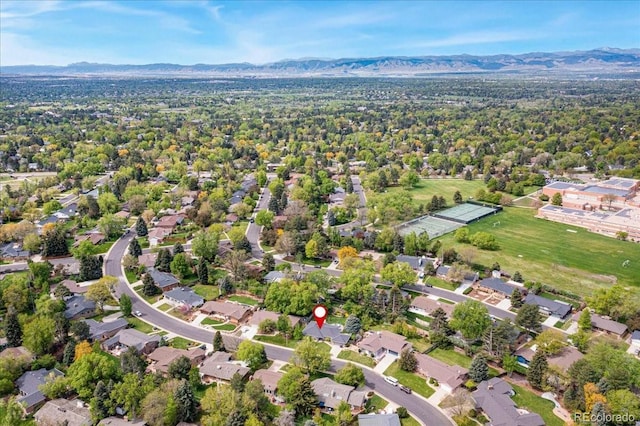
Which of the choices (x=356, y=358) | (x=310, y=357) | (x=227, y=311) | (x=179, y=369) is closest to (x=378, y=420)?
(x=310, y=357)

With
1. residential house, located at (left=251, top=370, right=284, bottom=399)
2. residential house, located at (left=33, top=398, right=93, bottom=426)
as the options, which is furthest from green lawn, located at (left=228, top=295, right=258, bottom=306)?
residential house, located at (left=33, top=398, right=93, bottom=426)

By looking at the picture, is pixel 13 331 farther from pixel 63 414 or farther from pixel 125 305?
pixel 63 414

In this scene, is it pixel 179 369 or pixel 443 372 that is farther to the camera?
pixel 443 372

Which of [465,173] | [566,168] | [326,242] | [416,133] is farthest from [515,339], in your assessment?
[416,133]

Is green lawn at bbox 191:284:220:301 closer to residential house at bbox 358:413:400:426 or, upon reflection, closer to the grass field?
residential house at bbox 358:413:400:426

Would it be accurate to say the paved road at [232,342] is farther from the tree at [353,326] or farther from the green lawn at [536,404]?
the green lawn at [536,404]
